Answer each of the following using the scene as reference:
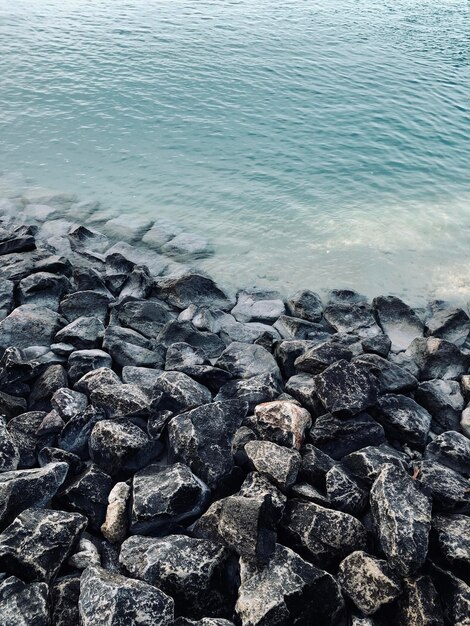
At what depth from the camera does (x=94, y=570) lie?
4.65m

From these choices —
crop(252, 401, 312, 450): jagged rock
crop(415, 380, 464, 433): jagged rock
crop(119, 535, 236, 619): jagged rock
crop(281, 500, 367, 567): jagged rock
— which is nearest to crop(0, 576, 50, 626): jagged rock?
crop(119, 535, 236, 619): jagged rock

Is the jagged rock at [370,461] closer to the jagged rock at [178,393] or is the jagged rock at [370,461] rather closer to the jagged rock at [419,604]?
the jagged rock at [419,604]

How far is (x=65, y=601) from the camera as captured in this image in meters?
4.57

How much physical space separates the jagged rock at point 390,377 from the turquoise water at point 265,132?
3.76 m

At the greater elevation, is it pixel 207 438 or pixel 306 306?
pixel 207 438

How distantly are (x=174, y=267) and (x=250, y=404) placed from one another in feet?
17.1

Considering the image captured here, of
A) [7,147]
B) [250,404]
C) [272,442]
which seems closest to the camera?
[272,442]

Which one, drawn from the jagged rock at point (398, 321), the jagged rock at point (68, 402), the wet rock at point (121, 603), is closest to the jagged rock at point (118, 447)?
the jagged rock at point (68, 402)

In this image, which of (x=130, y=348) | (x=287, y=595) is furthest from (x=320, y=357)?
(x=287, y=595)

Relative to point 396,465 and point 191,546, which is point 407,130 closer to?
point 396,465

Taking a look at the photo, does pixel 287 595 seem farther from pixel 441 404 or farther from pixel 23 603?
pixel 441 404

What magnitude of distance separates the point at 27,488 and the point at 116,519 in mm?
964

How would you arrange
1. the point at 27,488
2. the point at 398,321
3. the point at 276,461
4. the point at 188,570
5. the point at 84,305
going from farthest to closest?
the point at 398,321
the point at 84,305
the point at 276,461
the point at 27,488
the point at 188,570

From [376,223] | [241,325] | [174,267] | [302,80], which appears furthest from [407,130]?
[241,325]
